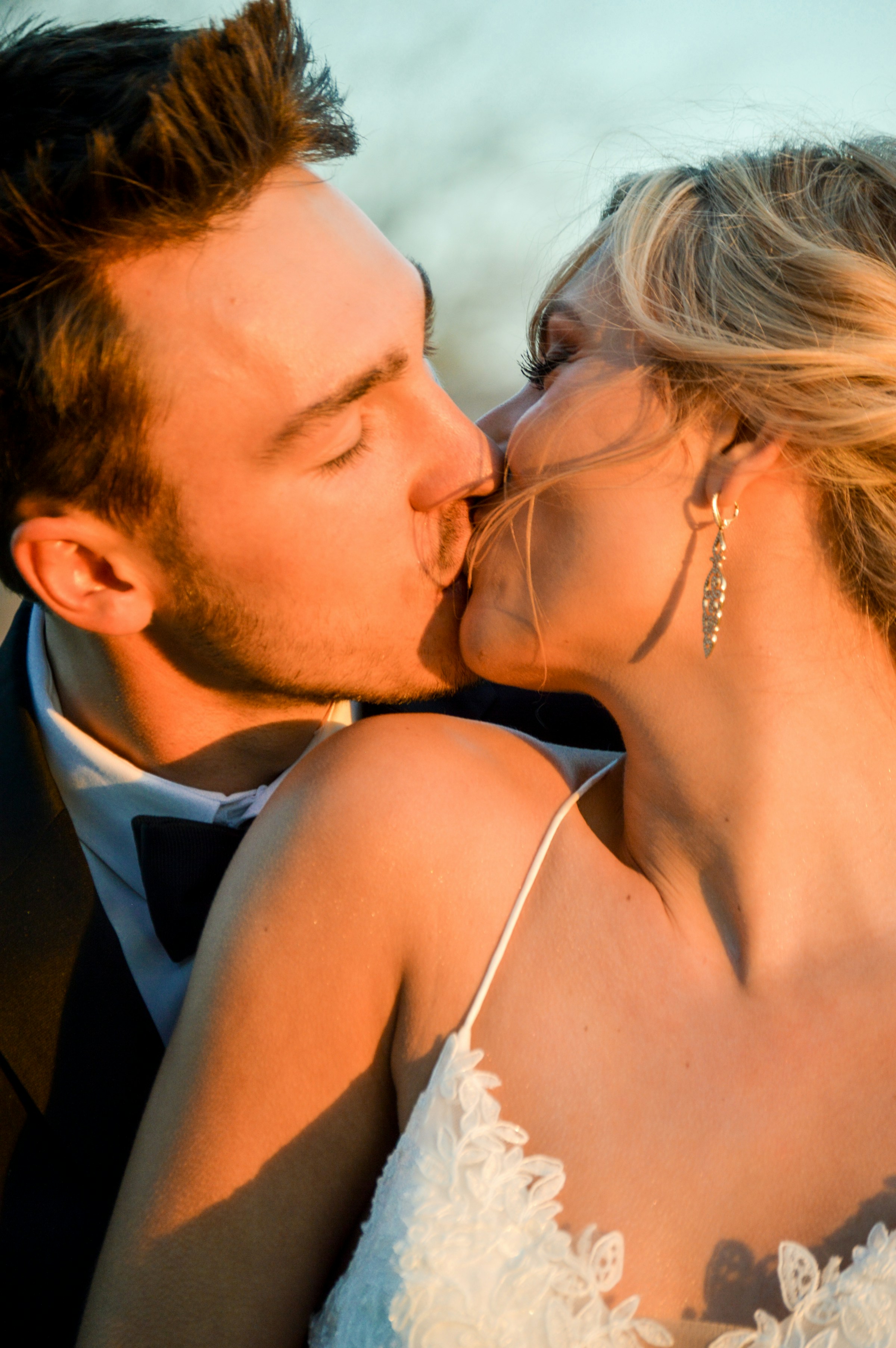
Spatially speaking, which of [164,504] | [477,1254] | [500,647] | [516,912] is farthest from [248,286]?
[477,1254]

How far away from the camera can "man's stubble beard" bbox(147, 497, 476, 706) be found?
236 cm

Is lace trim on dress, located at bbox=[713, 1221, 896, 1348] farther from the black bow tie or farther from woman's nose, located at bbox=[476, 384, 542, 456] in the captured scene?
woman's nose, located at bbox=[476, 384, 542, 456]

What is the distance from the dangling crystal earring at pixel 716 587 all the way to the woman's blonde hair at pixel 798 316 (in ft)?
0.60

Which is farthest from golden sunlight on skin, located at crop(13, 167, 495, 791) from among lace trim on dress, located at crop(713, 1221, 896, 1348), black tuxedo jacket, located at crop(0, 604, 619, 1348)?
lace trim on dress, located at crop(713, 1221, 896, 1348)

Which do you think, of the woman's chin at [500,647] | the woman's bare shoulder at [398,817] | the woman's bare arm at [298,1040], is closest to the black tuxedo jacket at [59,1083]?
the woman's bare arm at [298,1040]

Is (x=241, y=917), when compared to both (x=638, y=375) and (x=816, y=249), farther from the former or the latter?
(x=816, y=249)

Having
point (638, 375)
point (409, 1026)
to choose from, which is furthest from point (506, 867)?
point (638, 375)

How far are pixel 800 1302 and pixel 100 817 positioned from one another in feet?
6.03

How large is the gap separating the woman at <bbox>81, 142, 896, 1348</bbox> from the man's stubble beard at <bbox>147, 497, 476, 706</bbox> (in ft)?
1.19

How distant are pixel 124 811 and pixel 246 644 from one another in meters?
0.54

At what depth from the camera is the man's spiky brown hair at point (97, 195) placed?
2.05 m

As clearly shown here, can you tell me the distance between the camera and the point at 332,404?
2176 mm

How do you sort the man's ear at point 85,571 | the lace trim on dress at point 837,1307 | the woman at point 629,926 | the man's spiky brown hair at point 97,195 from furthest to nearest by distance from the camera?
the man's ear at point 85,571
the man's spiky brown hair at point 97,195
the woman at point 629,926
the lace trim on dress at point 837,1307

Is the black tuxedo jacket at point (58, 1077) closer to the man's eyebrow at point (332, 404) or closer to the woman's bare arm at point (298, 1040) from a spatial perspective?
the woman's bare arm at point (298, 1040)
